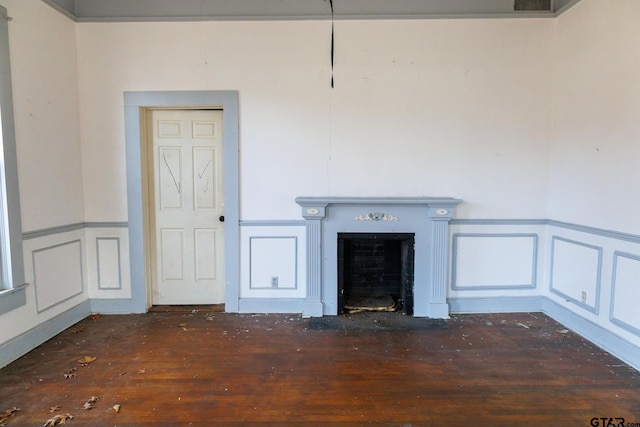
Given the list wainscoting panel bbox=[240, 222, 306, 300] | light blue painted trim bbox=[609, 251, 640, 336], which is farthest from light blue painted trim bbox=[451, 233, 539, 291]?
wainscoting panel bbox=[240, 222, 306, 300]

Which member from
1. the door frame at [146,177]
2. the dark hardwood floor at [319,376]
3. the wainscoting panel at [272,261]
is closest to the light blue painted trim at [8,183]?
the dark hardwood floor at [319,376]

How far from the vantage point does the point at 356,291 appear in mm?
3855

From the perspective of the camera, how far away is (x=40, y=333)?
295cm

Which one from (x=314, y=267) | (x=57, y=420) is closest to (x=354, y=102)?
(x=314, y=267)

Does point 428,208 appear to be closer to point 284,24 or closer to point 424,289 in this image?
point 424,289

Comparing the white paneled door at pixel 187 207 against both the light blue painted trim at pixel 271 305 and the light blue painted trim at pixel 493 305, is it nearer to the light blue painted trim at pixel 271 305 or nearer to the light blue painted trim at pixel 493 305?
the light blue painted trim at pixel 271 305

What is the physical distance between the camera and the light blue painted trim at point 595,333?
103 inches

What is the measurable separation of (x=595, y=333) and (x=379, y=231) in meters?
1.97

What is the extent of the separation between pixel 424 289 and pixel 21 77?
393 centimetres

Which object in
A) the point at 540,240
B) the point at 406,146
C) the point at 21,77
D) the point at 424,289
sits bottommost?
the point at 424,289

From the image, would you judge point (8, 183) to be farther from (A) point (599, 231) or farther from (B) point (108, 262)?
(A) point (599, 231)

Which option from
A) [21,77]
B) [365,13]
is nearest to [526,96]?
[365,13]

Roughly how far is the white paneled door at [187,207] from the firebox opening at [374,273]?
1.32m

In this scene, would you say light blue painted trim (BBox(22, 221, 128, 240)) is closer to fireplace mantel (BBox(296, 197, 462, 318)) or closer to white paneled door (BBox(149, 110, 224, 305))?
white paneled door (BBox(149, 110, 224, 305))
